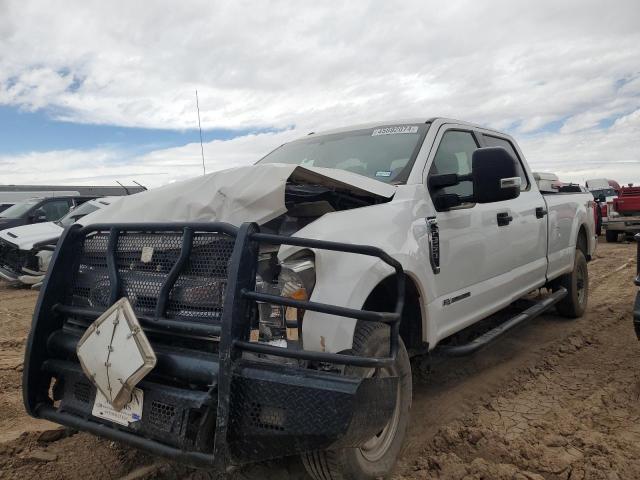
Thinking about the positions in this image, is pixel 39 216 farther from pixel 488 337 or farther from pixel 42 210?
pixel 488 337

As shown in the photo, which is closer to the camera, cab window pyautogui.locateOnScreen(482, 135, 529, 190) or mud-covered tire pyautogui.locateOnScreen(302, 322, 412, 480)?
mud-covered tire pyautogui.locateOnScreen(302, 322, 412, 480)

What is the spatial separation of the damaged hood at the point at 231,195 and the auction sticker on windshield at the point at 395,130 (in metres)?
0.93

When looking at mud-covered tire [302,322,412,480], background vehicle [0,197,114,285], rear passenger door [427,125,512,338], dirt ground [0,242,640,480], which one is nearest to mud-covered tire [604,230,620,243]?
dirt ground [0,242,640,480]

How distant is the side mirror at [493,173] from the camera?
2.89m

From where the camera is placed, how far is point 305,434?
6.57ft

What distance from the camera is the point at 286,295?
2.30 meters

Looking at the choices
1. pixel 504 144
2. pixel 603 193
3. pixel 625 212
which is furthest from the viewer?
pixel 603 193

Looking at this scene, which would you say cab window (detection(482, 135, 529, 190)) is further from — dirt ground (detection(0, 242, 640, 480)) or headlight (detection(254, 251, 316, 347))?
headlight (detection(254, 251, 316, 347))

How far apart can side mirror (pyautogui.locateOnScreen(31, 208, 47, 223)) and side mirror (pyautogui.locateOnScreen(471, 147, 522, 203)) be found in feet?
36.6

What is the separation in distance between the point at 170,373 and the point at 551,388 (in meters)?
3.00

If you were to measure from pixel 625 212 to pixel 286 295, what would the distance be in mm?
15349

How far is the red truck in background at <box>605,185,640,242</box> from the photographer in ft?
48.0

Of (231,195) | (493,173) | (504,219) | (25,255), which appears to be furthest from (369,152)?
(25,255)

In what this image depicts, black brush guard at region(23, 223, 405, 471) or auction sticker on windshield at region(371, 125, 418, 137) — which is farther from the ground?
auction sticker on windshield at region(371, 125, 418, 137)
